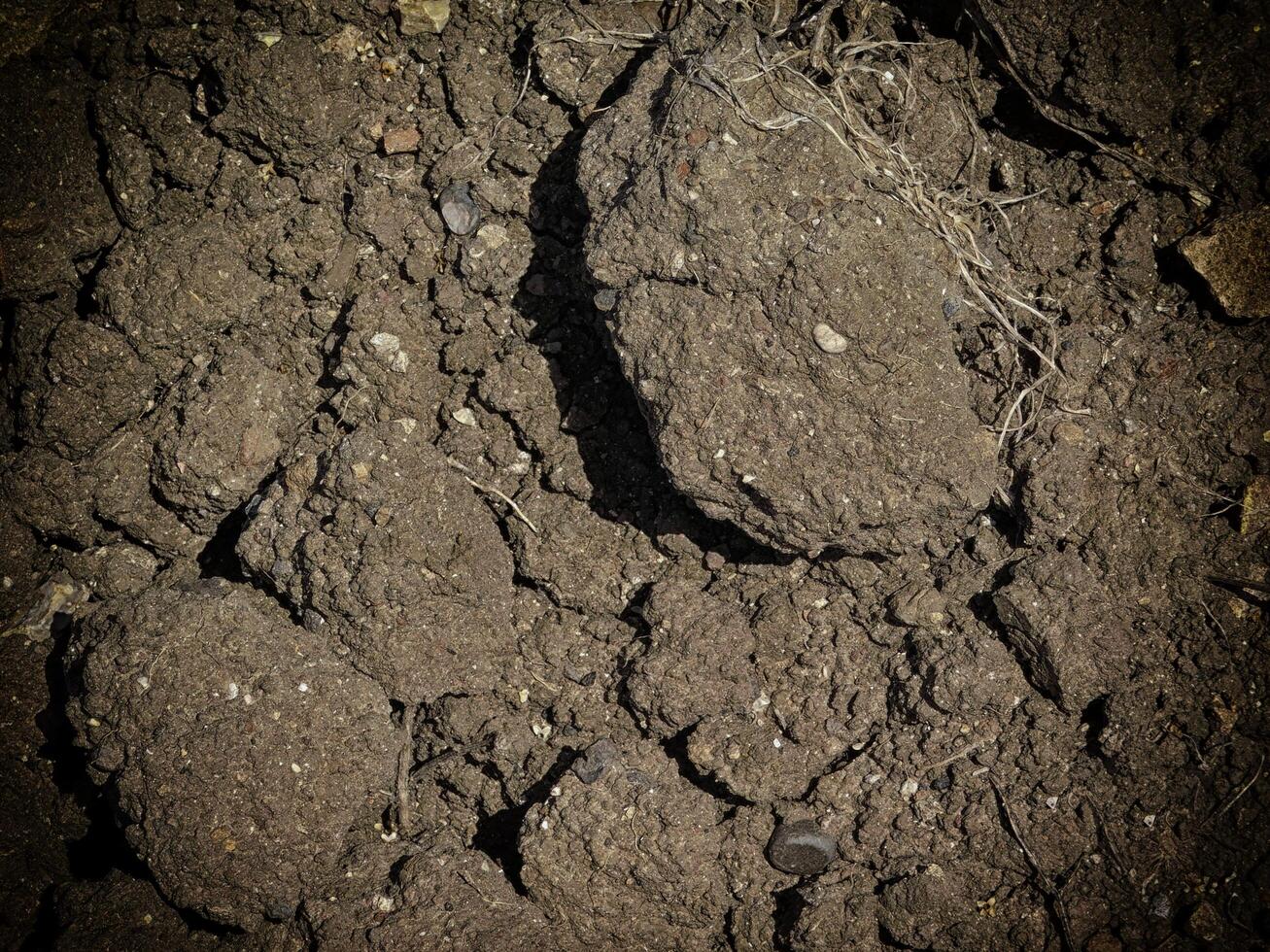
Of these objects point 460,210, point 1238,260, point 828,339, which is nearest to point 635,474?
point 828,339

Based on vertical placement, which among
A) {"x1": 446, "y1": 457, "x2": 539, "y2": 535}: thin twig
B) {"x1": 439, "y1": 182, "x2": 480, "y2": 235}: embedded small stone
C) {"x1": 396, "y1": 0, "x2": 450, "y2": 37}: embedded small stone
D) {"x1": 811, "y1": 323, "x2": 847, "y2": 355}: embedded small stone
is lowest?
{"x1": 446, "y1": 457, "x2": 539, "y2": 535}: thin twig

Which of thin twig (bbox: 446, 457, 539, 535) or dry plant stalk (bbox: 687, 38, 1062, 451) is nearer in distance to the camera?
dry plant stalk (bbox: 687, 38, 1062, 451)

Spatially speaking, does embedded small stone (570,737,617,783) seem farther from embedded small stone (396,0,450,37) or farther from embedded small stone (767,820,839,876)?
embedded small stone (396,0,450,37)

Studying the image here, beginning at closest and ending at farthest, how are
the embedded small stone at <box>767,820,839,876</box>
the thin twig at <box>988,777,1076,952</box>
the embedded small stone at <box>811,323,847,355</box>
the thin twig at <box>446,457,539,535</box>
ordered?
the embedded small stone at <box>811,323,847,355</box> < the thin twig at <box>988,777,1076,952</box> < the embedded small stone at <box>767,820,839,876</box> < the thin twig at <box>446,457,539,535</box>

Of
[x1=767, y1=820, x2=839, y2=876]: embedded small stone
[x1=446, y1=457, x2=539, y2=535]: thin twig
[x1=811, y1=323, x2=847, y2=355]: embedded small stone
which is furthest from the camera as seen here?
[x1=446, y1=457, x2=539, y2=535]: thin twig

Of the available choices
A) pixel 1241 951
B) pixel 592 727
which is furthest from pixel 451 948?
pixel 1241 951

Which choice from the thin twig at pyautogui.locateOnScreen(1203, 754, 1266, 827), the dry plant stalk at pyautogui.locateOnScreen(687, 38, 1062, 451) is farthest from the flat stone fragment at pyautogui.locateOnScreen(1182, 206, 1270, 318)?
the thin twig at pyautogui.locateOnScreen(1203, 754, 1266, 827)

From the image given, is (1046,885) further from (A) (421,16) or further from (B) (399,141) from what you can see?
(A) (421,16)
